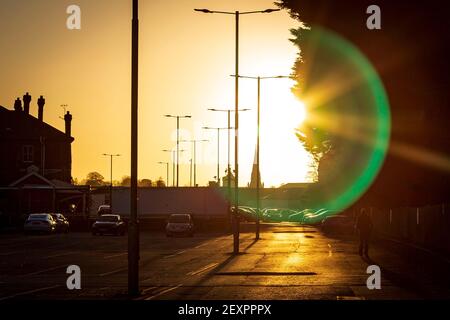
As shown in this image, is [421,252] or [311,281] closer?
[311,281]

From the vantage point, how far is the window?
110m

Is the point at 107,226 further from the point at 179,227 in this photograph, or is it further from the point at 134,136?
the point at 134,136

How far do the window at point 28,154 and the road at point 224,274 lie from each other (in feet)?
208

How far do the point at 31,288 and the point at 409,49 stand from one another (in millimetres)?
16030

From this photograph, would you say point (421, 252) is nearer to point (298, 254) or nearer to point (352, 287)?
point (298, 254)

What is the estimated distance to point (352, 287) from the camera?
24531 mm

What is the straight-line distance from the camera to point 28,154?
11038 centimetres

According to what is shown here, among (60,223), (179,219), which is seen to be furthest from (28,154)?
(179,219)

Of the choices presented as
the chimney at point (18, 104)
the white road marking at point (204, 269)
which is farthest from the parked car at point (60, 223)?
the chimney at point (18, 104)

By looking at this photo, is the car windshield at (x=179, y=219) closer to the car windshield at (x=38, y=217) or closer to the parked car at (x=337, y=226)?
the car windshield at (x=38, y=217)

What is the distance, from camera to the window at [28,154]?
11006 centimetres
